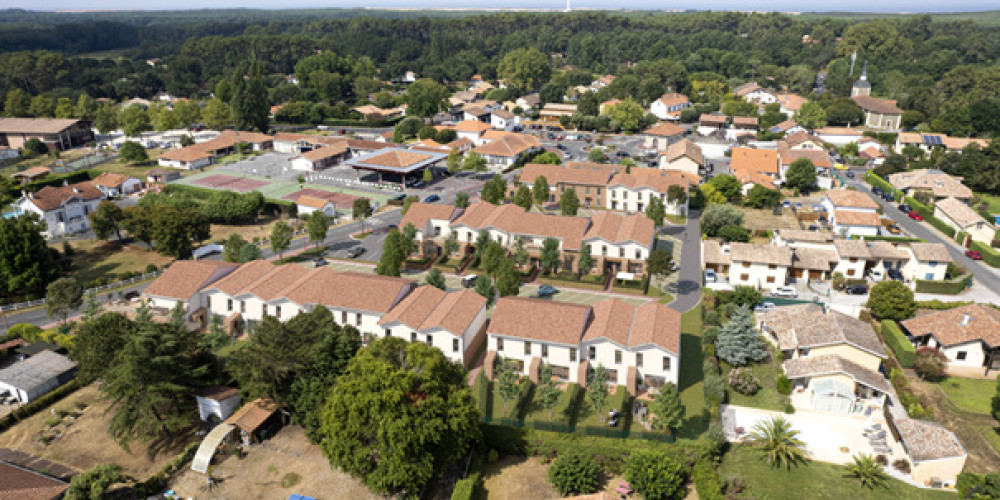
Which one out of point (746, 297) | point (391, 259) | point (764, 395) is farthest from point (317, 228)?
point (764, 395)

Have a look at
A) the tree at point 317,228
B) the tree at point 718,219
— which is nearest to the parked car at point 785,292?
the tree at point 718,219

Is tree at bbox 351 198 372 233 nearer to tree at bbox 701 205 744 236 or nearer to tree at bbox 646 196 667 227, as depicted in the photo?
tree at bbox 646 196 667 227

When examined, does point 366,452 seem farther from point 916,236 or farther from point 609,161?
point 609,161

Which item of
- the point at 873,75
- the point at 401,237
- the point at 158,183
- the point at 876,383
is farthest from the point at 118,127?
the point at 873,75

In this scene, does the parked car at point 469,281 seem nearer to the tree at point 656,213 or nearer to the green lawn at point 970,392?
the tree at point 656,213

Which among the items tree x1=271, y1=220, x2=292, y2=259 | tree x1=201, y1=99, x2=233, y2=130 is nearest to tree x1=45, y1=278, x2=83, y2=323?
tree x1=271, y1=220, x2=292, y2=259

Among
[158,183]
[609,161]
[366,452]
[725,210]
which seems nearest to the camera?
[366,452]
